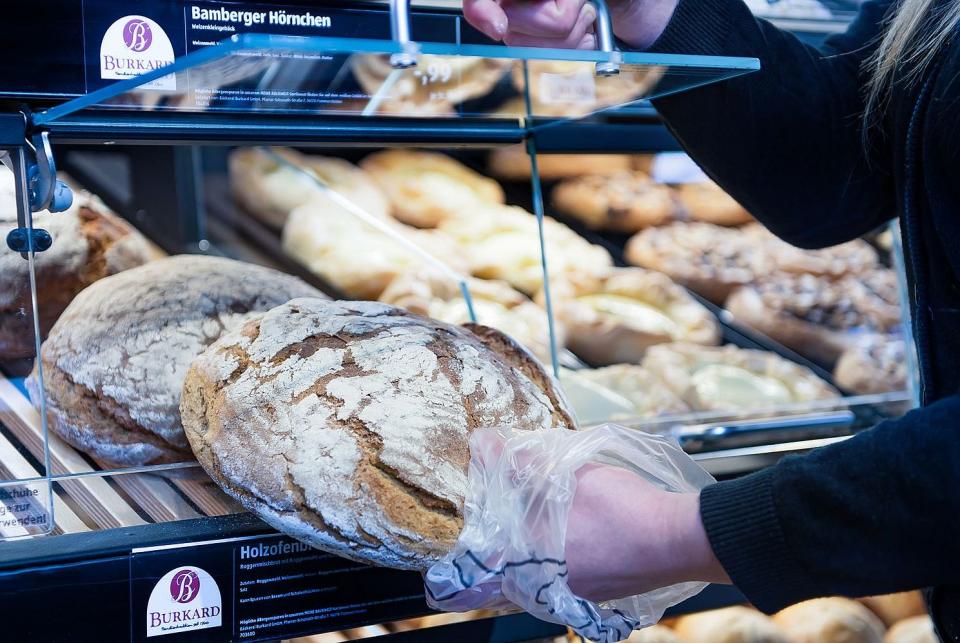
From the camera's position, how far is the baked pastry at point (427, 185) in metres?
1.56

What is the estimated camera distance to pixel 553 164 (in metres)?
1.91

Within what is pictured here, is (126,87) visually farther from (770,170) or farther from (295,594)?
(770,170)

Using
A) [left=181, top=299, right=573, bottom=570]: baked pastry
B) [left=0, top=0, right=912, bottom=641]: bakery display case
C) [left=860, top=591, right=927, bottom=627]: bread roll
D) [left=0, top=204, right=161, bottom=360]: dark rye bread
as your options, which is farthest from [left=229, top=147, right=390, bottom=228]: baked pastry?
[left=860, top=591, right=927, bottom=627]: bread roll

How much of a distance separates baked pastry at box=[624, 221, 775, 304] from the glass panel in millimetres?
780

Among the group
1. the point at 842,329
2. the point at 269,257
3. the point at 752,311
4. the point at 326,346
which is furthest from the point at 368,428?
the point at 842,329

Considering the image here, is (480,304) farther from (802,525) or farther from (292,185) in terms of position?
(802,525)

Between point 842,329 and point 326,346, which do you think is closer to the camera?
point 326,346

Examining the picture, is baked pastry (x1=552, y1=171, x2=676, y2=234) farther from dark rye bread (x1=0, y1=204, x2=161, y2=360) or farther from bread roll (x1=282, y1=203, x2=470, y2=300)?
dark rye bread (x1=0, y1=204, x2=161, y2=360)

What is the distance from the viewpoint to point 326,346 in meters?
0.98

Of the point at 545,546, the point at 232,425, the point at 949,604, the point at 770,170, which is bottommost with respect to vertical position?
the point at 949,604

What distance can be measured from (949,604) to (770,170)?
2.06ft

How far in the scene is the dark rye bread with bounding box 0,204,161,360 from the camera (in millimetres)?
1020

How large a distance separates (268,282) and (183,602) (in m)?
0.44

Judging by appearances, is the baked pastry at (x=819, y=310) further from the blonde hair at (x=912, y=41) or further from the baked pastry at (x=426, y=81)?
the baked pastry at (x=426, y=81)
